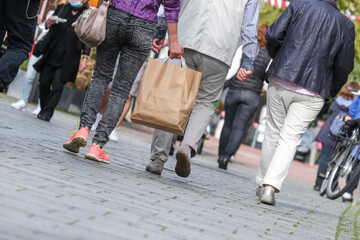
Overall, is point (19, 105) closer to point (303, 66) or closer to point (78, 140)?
point (78, 140)

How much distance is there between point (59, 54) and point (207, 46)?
5.49m

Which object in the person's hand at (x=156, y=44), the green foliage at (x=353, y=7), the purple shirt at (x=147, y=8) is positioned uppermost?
the green foliage at (x=353, y=7)

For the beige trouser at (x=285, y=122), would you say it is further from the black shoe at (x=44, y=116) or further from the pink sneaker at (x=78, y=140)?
the black shoe at (x=44, y=116)

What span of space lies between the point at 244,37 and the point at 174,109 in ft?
3.89

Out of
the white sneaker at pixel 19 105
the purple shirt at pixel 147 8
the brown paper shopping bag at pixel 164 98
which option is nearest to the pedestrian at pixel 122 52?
the purple shirt at pixel 147 8

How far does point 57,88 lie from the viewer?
1226 centimetres

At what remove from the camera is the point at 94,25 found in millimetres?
6770

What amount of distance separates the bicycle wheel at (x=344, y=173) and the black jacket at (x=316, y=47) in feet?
12.3

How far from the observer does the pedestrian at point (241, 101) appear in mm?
11953

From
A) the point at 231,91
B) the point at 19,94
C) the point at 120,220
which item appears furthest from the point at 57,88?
→ the point at 120,220

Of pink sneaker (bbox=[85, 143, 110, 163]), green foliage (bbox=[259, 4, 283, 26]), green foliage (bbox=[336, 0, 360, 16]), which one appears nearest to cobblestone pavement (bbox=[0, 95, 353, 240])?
pink sneaker (bbox=[85, 143, 110, 163])

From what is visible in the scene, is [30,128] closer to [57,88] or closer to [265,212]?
[57,88]

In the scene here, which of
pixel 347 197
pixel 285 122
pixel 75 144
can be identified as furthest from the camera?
pixel 347 197

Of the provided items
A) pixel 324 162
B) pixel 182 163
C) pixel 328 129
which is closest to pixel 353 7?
pixel 328 129
